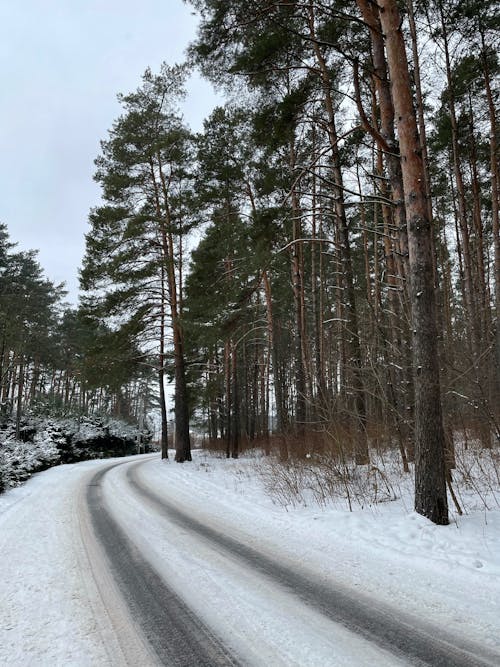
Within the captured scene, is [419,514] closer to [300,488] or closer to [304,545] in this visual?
[304,545]

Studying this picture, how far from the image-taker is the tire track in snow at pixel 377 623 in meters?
2.28

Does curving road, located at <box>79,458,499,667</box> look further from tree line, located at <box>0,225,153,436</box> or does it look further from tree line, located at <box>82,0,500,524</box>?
tree line, located at <box>0,225,153,436</box>

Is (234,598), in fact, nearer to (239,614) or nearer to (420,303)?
(239,614)

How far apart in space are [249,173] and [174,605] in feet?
47.6

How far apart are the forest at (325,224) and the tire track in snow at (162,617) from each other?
3.12 metres

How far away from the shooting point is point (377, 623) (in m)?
2.71

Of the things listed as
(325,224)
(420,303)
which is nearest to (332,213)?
(420,303)

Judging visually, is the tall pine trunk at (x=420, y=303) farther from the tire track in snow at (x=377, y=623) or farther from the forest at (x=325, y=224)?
the tire track in snow at (x=377, y=623)

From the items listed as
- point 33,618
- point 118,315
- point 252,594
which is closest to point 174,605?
point 252,594

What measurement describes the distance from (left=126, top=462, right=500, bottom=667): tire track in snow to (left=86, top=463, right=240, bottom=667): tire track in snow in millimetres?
860

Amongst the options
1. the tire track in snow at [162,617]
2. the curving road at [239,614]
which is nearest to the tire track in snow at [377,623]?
the curving road at [239,614]

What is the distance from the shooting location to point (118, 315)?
1772cm

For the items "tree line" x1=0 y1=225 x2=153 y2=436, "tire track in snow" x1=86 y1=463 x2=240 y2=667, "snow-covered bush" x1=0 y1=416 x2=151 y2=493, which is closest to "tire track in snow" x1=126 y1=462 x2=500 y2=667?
"tire track in snow" x1=86 y1=463 x2=240 y2=667

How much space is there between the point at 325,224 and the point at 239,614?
55.8ft
